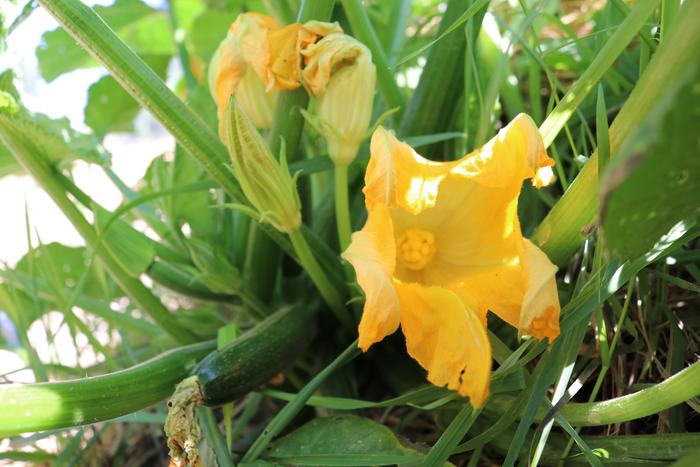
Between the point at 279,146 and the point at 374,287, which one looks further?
the point at 279,146

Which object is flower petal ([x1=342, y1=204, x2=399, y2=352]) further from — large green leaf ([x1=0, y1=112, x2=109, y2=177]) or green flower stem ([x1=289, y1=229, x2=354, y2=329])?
large green leaf ([x1=0, y1=112, x2=109, y2=177])

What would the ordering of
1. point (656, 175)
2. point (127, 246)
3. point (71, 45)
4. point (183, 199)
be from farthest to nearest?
point (71, 45) < point (183, 199) < point (127, 246) < point (656, 175)

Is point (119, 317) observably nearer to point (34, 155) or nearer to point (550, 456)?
point (34, 155)

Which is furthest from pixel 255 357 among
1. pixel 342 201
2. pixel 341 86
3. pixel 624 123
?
pixel 624 123

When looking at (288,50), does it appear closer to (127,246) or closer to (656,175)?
(127,246)

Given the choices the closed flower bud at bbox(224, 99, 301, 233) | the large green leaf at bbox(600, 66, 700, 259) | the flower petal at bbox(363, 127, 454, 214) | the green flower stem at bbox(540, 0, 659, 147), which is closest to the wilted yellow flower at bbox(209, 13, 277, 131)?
the closed flower bud at bbox(224, 99, 301, 233)

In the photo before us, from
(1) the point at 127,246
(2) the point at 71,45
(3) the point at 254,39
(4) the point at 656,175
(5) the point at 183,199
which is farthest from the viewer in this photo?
(2) the point at 71,45

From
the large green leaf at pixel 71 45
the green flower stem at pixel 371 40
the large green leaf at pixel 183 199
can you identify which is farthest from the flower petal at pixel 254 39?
the large green leaf at pixel 71 45
